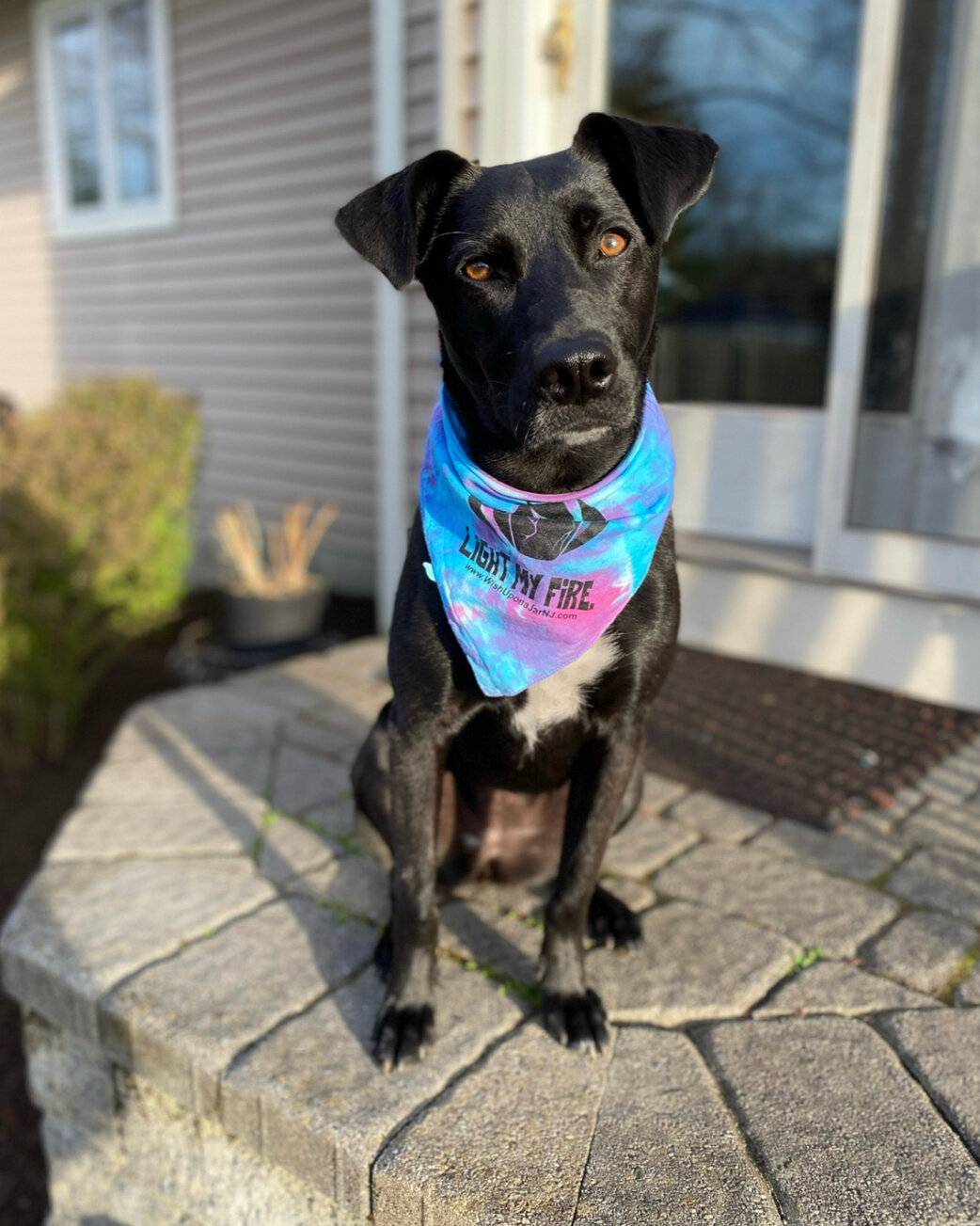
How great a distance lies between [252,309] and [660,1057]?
6152 mm

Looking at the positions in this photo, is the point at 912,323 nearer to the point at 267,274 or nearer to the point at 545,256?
the point at 545,256

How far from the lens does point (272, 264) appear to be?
256 inches

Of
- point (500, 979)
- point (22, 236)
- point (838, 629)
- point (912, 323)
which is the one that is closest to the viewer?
point (500, 979)

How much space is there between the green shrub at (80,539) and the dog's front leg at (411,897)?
2.61 meters

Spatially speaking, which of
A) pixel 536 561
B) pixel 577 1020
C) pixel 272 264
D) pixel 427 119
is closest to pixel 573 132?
pixel 427 119

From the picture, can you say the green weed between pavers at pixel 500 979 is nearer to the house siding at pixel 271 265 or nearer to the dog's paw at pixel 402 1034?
the dog's paw at pixel 402 1034

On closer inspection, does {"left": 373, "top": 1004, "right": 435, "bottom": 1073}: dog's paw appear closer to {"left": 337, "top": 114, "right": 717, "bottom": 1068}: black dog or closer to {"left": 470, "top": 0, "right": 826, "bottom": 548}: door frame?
{"left": 337, "top": 114, "right": 717, "bottom": 1068}: black dog

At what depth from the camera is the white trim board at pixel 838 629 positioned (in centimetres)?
335

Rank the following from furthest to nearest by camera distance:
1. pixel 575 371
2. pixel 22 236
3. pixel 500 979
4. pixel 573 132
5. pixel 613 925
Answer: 1. pixel 22 236
2. pixel 573 132
3. pixel 613 925
4. pixel 500 979
5. pixel 575 371

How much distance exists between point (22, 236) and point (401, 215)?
929 cm

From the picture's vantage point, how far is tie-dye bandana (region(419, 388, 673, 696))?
1717 mm

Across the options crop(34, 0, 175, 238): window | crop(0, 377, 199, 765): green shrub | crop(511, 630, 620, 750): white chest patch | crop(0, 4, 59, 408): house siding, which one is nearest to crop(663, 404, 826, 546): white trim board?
crop(511, 630, 620, 750): white chest patch

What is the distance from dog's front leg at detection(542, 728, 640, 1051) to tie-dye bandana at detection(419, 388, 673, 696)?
0.26 metres

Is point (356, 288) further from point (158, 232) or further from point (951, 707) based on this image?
point (951, 707)
